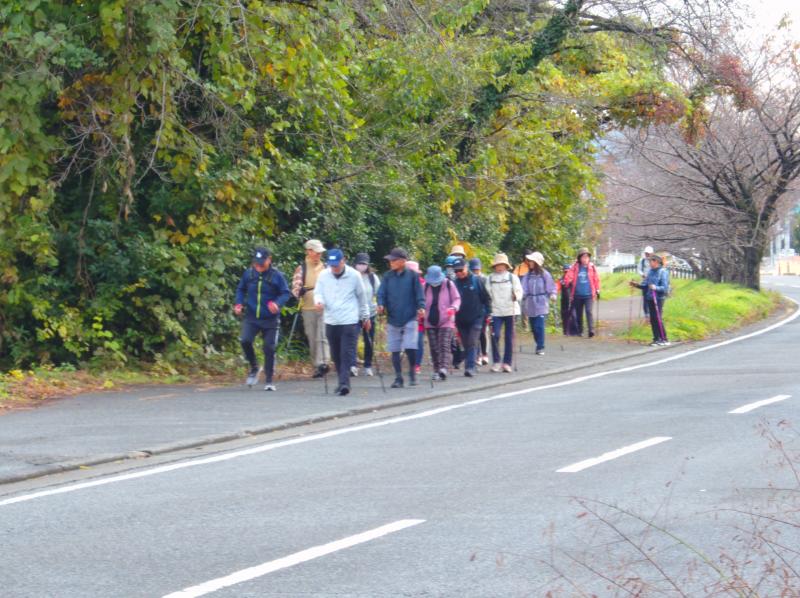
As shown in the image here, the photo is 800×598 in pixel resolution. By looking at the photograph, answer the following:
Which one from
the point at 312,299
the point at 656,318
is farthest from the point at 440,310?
the point at 656,318

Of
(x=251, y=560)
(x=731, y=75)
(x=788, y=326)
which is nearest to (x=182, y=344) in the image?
(x=251, y=560)

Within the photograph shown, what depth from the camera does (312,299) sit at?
714 inches

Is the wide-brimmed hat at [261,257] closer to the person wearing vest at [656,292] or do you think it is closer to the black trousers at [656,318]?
the person wearing vest at [656,292]

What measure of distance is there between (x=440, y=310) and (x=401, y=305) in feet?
3.97

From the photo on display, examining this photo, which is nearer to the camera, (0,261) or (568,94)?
(0,261)

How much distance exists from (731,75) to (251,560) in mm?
21297

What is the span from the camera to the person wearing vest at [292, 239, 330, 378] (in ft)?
59.0

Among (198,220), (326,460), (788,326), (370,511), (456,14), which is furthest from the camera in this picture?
(788,326)

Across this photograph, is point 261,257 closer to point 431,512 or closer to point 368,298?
point 368,298

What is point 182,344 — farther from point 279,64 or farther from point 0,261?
point 279,64

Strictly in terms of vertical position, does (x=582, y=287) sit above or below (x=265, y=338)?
→ above

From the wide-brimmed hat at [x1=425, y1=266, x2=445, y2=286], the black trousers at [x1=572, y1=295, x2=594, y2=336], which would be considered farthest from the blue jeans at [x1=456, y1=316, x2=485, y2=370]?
the black trousers at [x1=572, y1=295, x2=594, y2=336]

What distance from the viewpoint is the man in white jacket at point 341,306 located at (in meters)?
15.5

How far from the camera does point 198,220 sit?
17.0 meters
